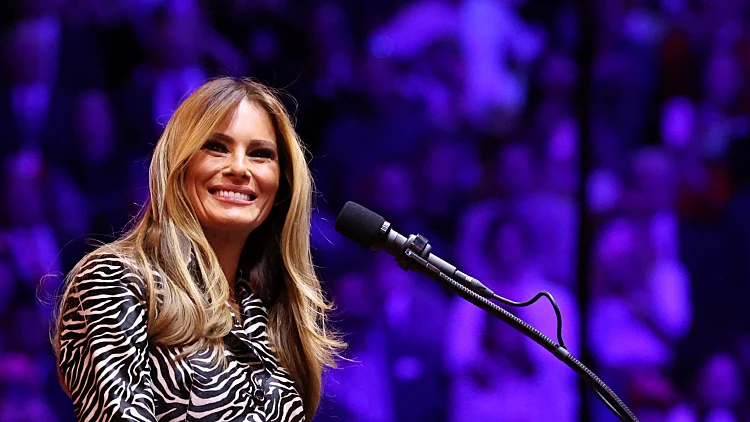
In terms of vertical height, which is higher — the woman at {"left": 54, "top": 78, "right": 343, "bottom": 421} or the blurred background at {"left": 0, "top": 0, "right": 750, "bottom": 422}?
the blurred background at {"left": 0, "top": 0, "right": 750, "bottom": 422}

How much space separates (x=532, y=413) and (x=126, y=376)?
200 cm

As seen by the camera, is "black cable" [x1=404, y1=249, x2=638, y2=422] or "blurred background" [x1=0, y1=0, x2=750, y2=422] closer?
"black cable" [x1=404, y1=249, x2=638, y2=422]

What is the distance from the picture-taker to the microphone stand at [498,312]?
1.47m

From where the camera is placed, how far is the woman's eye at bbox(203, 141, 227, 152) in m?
1.85

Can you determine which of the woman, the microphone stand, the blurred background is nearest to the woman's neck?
the woman

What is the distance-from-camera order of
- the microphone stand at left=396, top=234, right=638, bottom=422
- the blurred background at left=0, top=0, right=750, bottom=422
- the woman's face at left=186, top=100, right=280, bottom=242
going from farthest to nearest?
the blurred background at left=0, top=0, right=750, bottom=422 < the woman's face at left=186, top=100, right=280, bottom=242 < the microphone stand at left=396, top=234, right=638, bottom=422

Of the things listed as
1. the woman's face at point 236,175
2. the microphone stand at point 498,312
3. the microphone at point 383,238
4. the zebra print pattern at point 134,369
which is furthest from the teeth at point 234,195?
the microphone stand at point 498,312

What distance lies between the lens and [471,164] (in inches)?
129

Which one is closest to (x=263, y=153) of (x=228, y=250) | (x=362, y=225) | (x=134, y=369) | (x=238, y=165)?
(x=238, y=165)

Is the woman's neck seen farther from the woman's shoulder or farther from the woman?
the woman's shoulder

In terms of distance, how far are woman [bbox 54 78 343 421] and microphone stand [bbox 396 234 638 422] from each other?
457 mm

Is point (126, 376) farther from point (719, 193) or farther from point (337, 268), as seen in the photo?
point (719, 193)

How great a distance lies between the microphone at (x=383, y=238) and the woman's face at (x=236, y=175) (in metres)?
0.36

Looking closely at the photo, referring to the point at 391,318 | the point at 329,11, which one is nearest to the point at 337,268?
the point at 391,318
